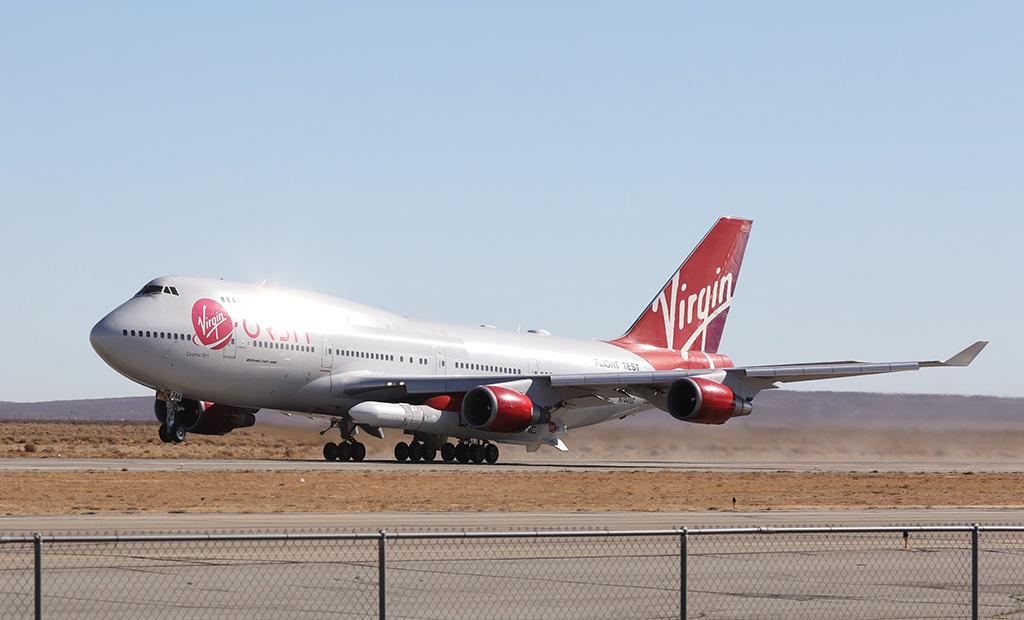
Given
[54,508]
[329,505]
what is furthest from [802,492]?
[54,508]

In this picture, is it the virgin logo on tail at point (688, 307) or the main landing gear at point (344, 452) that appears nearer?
the main landing gear at point (344, 452)

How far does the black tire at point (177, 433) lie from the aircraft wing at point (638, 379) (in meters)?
5.89

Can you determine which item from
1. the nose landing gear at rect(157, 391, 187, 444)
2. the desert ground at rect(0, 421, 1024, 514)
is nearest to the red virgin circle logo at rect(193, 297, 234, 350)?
the nose landing gear at rect(157, 391, 187, 444)

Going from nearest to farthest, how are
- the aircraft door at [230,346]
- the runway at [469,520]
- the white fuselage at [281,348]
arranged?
the runway at [469,520], the white fuselage at [281,348], the aircraft door at [230,346]

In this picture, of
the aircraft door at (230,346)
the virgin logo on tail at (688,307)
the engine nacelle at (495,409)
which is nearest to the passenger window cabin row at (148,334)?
the aircraft door at (230,346)

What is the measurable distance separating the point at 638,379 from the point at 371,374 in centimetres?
938

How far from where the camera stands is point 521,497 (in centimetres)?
3394

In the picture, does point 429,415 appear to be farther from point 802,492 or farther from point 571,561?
point 571,561

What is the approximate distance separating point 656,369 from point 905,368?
14.3 meters

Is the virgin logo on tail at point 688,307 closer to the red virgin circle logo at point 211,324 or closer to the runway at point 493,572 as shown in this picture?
the red virgin circle logo at point 211,324

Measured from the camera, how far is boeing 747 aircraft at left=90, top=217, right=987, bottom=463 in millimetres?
48219

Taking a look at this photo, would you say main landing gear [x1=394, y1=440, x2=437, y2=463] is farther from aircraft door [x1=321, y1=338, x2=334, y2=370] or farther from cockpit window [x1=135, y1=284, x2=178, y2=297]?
cockpit window [x1=135, y1=284, x2=178, y2=297]

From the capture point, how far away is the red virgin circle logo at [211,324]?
48.2 m

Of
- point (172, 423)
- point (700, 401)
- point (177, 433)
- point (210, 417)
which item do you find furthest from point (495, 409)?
point (172, 423)
